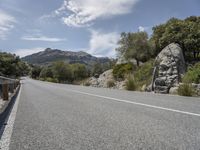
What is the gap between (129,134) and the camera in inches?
143

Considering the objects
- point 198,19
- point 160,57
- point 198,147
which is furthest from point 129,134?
point 198,19

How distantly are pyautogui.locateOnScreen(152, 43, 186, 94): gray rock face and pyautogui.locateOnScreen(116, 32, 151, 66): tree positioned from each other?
15.2m

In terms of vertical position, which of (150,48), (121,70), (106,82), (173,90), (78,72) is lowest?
(173,90)

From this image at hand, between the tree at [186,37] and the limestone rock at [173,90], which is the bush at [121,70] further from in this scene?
the limestone rock at [173,90]

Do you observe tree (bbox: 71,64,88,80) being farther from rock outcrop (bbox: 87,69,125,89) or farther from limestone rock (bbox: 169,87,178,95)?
limestone rock (bbox: 169,87,178,95)

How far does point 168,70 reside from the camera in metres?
17.4

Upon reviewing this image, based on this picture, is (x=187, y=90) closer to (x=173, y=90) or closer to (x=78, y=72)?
(x=173, y=90)

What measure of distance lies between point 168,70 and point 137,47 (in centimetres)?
1981

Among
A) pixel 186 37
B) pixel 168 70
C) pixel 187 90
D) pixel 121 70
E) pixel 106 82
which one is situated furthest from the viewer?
Result: pixel 121 70

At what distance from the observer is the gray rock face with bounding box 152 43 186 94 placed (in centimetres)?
1418

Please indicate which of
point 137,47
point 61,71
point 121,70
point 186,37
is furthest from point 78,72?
point 186,37

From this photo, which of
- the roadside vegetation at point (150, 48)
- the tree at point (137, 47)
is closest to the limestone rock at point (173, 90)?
the roadside vegetation at point (150, 48)

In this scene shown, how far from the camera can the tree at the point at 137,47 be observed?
1416 inches

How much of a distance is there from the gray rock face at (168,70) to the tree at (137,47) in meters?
15.2
